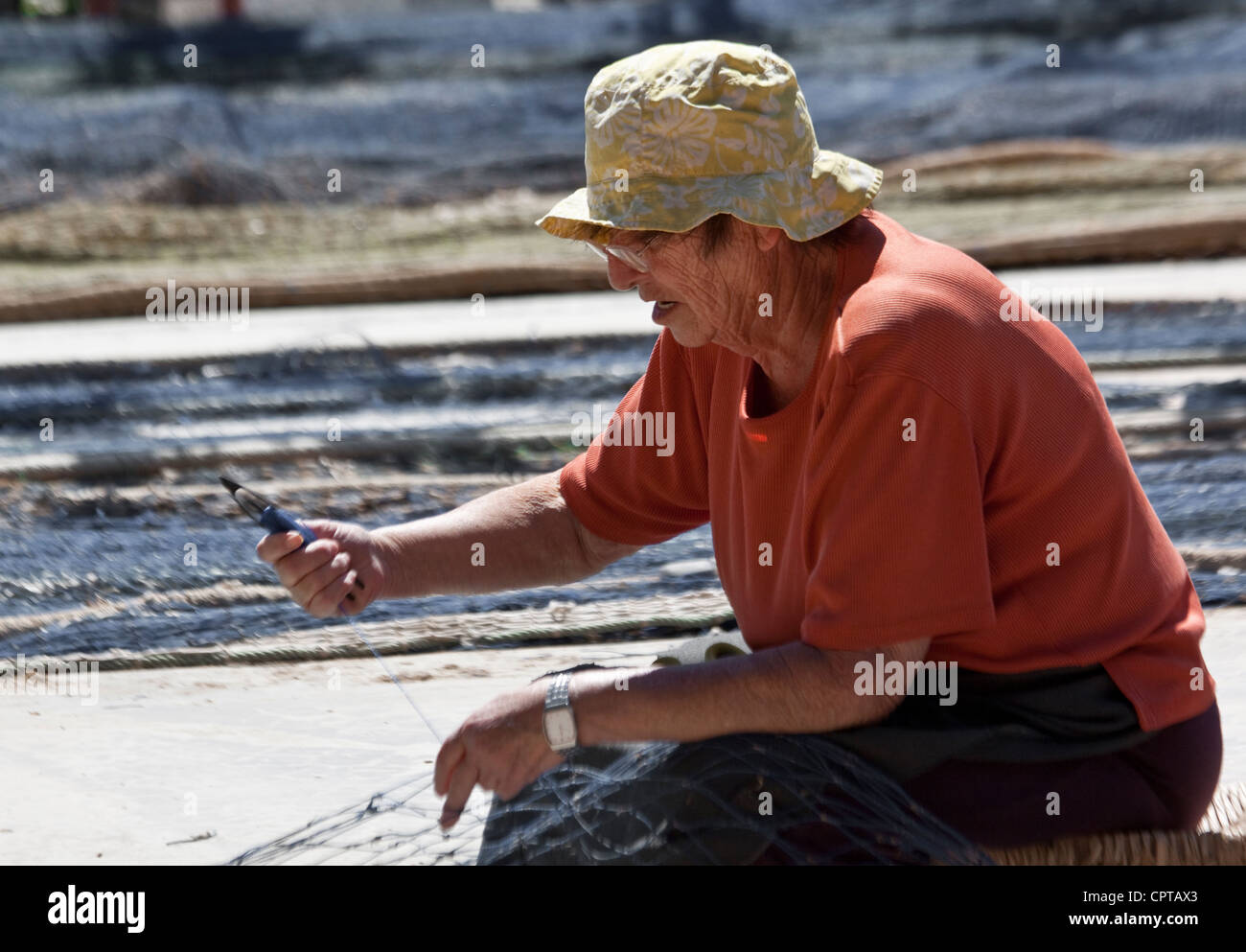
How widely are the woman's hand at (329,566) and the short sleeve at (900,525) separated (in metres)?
0.59

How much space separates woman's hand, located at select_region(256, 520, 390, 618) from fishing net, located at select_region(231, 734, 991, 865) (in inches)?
11.9

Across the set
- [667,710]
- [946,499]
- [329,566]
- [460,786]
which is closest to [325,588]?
[329,566]

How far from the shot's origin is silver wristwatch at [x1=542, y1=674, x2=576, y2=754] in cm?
152

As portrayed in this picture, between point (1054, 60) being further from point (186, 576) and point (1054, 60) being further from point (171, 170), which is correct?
point (186, 576)

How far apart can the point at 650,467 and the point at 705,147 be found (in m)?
0.55

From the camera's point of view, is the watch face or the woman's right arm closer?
the watch face

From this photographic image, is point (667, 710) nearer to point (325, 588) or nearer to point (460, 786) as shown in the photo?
point (460, 786)


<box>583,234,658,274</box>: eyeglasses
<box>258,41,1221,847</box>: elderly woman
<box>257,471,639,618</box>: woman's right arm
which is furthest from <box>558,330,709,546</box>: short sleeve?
<box>583,234,658,274</box>: eyeglasses

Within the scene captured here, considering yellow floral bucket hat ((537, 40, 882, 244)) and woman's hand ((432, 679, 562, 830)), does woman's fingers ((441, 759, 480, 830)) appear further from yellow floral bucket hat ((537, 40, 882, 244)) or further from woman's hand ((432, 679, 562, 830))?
yellow floral bucket hat ((537, 40, 882, 244))

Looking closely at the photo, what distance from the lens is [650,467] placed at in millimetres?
1944

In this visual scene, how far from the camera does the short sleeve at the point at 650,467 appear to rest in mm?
1896

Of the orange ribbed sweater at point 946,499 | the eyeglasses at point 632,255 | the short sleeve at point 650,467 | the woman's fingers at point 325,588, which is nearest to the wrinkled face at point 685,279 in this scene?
the eyeglasses at point 632,255
